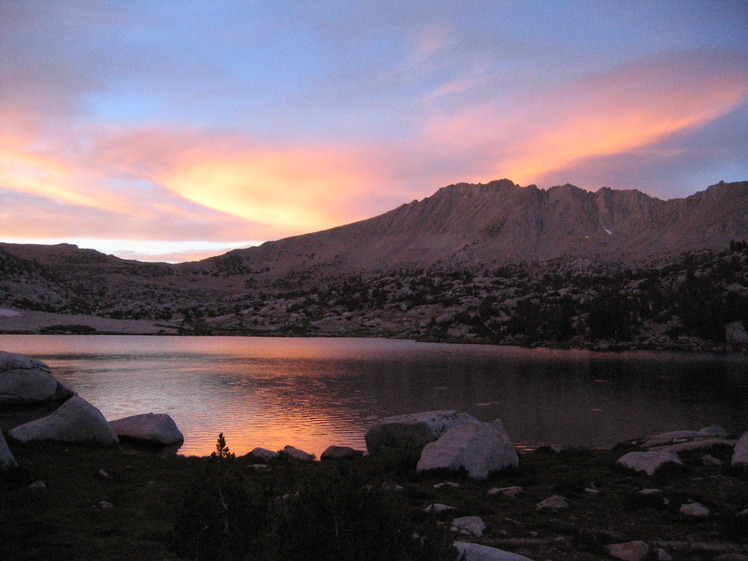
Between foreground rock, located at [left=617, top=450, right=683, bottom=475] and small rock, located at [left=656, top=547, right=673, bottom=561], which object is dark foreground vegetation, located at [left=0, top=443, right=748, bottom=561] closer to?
small rock, located at [left=656, top=547, right=673, bottom=561]

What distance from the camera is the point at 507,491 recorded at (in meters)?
12.7

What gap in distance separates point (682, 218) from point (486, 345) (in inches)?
4308

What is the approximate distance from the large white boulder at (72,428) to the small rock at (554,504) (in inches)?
516

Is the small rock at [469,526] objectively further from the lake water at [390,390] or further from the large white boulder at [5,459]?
the lake water at [390,390]

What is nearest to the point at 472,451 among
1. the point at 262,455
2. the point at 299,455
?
the point at 299,455

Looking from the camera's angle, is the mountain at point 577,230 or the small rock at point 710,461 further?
the mountain at point 577,230

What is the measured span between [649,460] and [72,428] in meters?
16.2

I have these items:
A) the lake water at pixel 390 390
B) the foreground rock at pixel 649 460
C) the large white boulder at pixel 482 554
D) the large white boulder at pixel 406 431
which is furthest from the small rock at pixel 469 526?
the lake water at pixel 390 390

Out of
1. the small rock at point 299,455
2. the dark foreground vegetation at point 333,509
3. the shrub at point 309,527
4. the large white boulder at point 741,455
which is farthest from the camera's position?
the small rock at point 299,455

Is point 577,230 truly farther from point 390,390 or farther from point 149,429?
point 149,429

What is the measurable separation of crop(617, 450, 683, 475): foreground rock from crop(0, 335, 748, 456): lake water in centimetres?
746

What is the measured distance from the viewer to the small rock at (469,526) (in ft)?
32.5

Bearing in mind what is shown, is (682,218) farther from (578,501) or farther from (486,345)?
(578,501)

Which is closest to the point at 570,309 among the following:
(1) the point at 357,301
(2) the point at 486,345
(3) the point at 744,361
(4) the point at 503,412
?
(2) the point at 486,345
